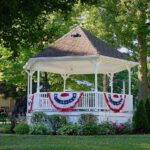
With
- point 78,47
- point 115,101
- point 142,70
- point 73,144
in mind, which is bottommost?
point 73,144

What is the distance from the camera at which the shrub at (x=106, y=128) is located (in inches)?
929

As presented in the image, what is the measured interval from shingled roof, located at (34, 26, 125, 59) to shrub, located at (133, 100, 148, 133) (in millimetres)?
3424

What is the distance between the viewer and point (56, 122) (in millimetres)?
24156

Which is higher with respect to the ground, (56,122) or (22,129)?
(56,122)

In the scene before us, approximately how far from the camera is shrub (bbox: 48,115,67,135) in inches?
948

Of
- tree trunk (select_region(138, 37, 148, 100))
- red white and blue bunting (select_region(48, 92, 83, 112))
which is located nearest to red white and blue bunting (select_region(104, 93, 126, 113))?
red white and blue bunting (select_region(48, 92, 83, 112))

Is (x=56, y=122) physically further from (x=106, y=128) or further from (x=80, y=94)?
(x=106, y=128)

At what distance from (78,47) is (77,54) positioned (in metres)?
0.98

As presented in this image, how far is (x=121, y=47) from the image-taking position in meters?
33.2

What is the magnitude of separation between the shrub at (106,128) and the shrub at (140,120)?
144cm

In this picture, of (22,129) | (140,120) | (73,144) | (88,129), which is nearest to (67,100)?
(88,129)

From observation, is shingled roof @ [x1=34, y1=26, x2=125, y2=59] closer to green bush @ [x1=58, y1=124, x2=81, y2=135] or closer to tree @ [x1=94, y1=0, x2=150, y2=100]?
tree @ [x1=94, y1=0, x2=150, y2=100]

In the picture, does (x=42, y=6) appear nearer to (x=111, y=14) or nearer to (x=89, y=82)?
(x=111, y=14)

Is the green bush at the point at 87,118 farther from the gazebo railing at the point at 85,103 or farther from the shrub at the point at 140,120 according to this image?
the shrub at the point at 140,120
